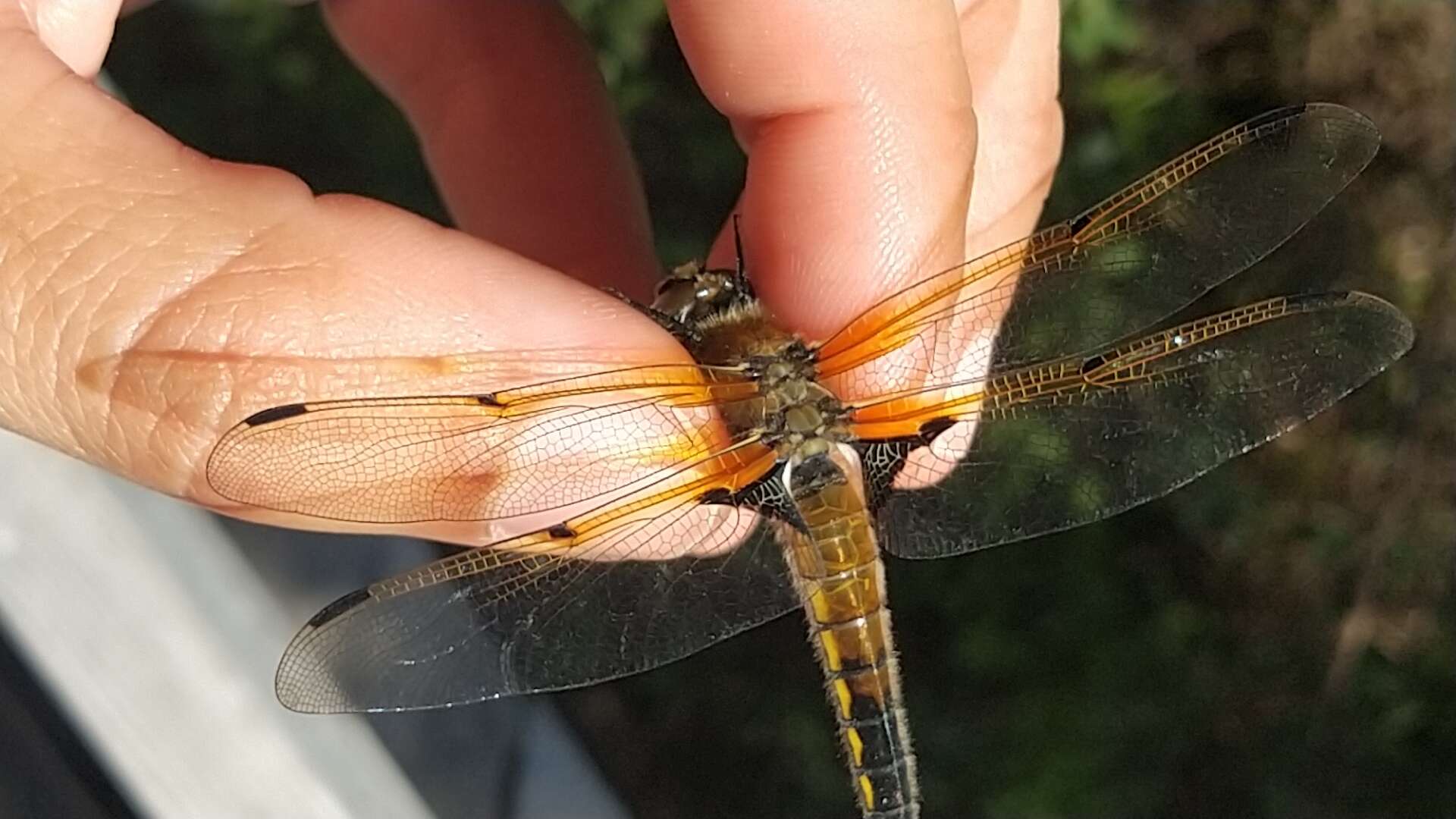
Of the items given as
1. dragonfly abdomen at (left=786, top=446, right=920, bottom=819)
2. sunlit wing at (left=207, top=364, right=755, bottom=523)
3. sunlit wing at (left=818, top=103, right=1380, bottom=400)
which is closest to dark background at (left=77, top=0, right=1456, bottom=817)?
dragonfly abdomen at (left=786, top=446, right=920, bottom=819)

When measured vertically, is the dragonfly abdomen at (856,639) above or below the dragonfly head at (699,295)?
below

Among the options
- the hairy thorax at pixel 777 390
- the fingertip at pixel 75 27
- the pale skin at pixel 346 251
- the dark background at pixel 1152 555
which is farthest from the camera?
the dark background at pixel 1152 555

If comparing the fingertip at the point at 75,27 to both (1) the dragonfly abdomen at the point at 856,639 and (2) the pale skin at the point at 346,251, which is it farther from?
(1) the dragonfly abdomen at the point at 856,639

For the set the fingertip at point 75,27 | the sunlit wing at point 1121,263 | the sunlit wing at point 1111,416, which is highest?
the fingertip at point 75,27

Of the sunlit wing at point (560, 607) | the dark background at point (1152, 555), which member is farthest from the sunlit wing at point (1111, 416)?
the dark background at point (1152, 555)

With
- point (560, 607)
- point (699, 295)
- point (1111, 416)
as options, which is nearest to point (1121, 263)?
point (1111, 416)

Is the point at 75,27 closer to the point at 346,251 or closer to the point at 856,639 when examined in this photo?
the point at 346,251
